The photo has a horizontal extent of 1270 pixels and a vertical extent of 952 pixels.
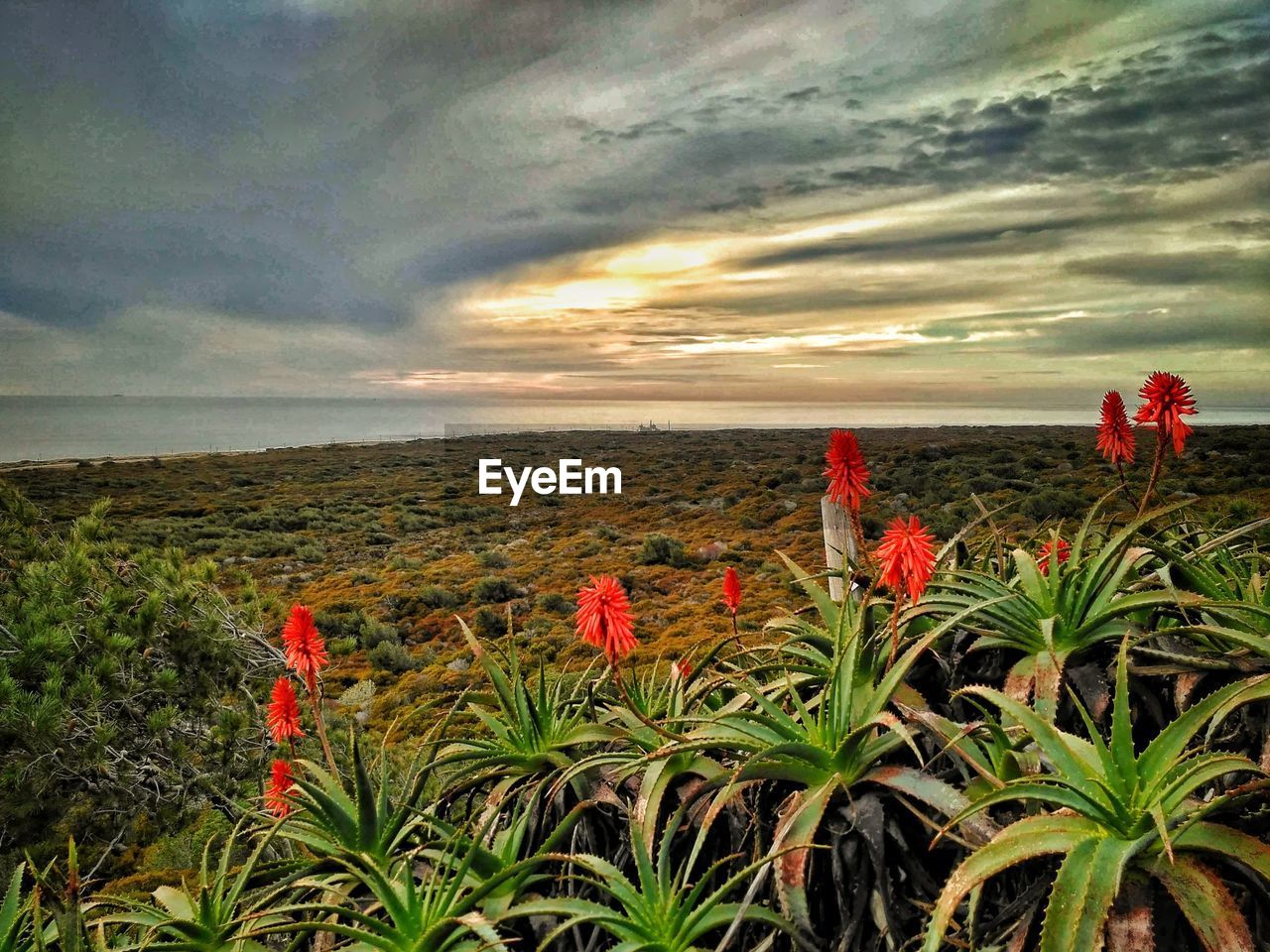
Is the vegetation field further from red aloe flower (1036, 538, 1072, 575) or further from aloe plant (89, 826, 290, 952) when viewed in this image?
aloe plant (89, 826, 290, 952)

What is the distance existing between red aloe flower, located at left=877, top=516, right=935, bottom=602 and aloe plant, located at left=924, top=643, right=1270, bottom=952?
1.12 feet

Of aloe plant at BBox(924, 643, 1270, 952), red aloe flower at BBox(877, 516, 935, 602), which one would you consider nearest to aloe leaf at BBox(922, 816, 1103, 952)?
aloe plant at BBox(924, 643, 1270, 952)

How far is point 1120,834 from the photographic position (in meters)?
1.59

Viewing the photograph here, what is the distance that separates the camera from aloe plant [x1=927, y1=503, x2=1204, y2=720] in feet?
6.93

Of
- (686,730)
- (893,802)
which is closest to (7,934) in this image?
(686,730)

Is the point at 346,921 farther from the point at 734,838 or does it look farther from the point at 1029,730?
the point at 1029,730

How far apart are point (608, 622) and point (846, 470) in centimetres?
83

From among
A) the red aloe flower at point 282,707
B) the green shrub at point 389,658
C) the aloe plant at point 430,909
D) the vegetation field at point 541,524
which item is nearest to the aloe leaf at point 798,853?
the aloe plant at point 430,909

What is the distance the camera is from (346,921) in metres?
2.52

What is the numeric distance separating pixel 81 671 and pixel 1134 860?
24.0 feet

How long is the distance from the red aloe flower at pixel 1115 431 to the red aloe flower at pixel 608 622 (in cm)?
168
